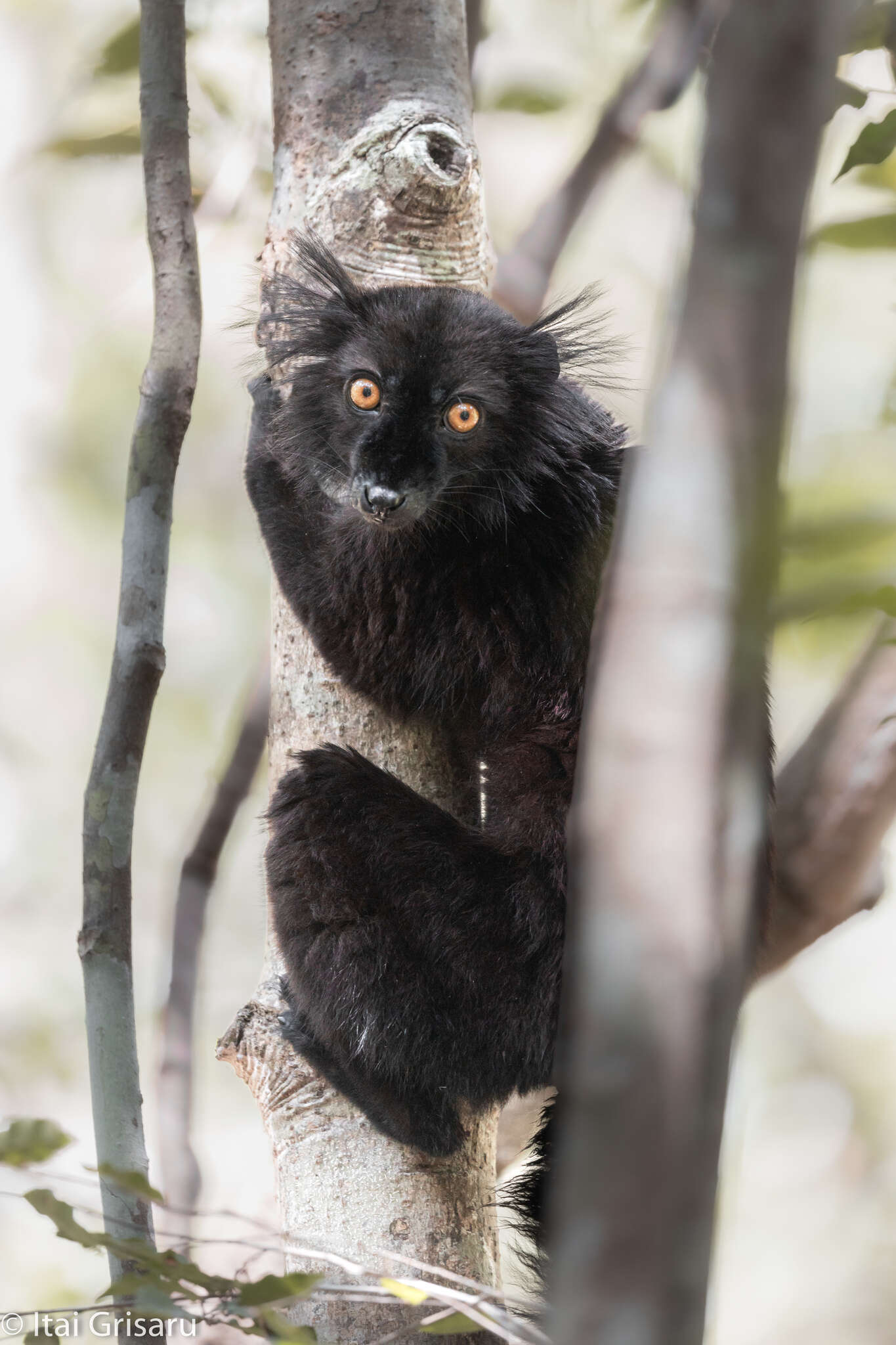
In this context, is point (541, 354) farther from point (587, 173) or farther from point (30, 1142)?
point (30, 1142)

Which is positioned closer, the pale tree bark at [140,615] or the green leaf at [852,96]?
the green leaf at [852,96]

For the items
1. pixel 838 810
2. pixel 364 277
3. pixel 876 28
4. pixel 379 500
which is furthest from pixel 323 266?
pixel 838 810

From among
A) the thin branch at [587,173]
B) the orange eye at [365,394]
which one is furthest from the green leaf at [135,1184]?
the thin branch at [587,173]

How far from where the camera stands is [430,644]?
3.20m

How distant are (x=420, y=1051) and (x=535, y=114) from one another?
395 centimetres

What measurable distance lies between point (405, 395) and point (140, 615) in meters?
0.93

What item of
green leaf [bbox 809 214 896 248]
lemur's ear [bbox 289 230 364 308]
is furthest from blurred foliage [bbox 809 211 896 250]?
lemur's ear [bbox 289 230 364 308]

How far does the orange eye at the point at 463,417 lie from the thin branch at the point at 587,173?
1888 mm

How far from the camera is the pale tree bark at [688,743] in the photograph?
2.82 ft

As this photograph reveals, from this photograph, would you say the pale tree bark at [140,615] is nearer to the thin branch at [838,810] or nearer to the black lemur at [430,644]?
the black lemur at [430,644]

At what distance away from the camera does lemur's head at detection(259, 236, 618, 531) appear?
309 cm

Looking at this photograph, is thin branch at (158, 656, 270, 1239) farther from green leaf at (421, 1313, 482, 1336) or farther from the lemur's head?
green leaf at (421, 1313, 482, 1336)

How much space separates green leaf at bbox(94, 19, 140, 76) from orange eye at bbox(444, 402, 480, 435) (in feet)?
8.69

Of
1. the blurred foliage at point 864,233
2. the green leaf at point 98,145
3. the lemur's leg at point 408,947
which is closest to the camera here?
the blurred foliage at point 864,233
